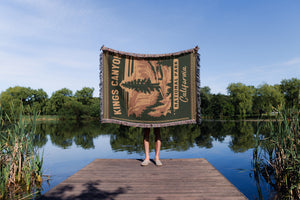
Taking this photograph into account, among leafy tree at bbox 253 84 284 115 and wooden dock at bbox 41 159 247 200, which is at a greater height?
leafy tree at bbox 253 84 284 115

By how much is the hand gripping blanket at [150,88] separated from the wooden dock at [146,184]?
1.14m

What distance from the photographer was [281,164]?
4520mm

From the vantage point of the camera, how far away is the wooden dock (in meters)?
3.21

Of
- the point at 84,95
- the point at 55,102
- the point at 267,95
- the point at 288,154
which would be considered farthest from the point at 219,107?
the point at 288,154

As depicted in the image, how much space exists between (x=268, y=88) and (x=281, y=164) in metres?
55.3

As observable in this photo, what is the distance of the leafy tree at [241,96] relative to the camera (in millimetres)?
51188

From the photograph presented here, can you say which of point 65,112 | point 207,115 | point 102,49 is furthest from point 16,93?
point 102,49

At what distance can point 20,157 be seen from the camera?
15.2 feet

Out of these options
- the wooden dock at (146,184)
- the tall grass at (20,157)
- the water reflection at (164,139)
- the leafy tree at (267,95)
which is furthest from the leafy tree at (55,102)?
the wooden dock at (146,184)

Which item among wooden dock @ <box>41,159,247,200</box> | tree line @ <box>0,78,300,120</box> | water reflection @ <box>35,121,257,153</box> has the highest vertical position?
tree line @ <box>0,78,300,120</box>

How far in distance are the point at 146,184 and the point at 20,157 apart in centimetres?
317

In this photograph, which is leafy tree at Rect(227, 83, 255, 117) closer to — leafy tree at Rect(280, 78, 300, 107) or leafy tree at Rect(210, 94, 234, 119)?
leafy tree at Rect(210, 94, 234, 119)

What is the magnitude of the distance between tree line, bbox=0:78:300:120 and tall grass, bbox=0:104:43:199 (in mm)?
46562

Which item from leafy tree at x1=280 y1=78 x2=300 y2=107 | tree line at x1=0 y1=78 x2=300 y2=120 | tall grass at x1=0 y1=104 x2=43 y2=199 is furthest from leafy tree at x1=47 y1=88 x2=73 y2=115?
leafy tree at x1=280 y1=78 x2=300 y2=107
